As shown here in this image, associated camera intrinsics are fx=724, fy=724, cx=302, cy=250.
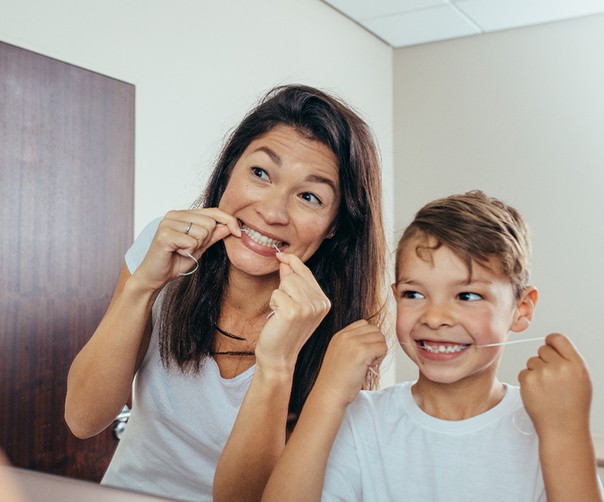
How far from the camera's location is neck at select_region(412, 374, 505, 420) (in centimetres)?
57

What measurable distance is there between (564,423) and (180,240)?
39 centimetres

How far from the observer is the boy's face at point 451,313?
0.54m

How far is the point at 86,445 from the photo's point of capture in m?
0.85

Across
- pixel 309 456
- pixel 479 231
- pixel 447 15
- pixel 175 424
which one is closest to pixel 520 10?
pixel 447 15

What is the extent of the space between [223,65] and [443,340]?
1.23 feet

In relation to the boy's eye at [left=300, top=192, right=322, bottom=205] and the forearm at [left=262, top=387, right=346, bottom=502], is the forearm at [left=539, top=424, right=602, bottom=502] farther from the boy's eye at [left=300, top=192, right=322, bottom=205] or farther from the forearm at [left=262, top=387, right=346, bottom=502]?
the boy's eye at [left=300, top=192, right=322, bottom=205]

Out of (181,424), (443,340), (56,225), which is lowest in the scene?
(181,424)

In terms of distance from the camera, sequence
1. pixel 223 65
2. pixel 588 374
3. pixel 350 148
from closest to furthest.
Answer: pixel 588 374, pixel 350 148, pixel 223 65

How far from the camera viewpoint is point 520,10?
573 millimetres

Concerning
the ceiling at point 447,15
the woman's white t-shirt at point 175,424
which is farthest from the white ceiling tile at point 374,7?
the woman's white t-shirt at point 175,424

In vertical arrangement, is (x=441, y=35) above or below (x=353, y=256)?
above

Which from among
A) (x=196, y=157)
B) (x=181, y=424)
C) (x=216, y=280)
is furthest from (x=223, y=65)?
(x=181, y=424)

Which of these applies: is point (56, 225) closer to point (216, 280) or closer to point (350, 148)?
point (216, 280)

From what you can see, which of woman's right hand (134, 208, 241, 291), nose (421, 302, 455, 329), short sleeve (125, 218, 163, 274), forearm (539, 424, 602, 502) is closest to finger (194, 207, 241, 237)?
woman's right hand (134, 208, 241, 291)
